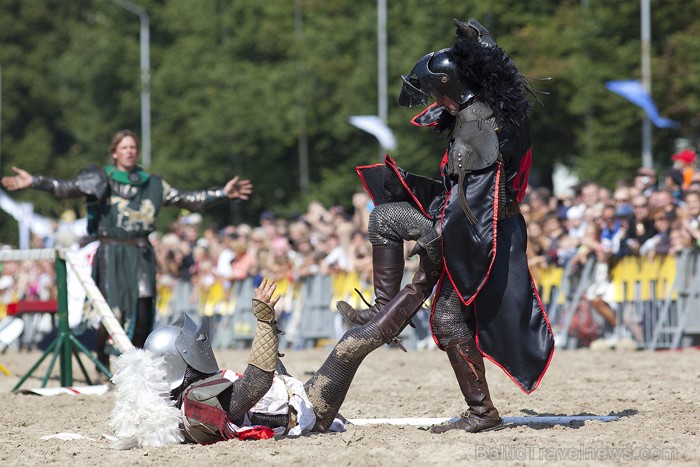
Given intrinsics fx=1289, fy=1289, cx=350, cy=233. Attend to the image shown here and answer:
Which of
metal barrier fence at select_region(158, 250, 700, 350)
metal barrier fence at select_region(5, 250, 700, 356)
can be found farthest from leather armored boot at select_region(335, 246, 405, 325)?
metal barrier fence at select_region(158, 250, 700, 350)

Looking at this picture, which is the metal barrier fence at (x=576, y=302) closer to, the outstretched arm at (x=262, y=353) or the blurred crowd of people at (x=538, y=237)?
the blurred crowd of people at (x=538, y=237)

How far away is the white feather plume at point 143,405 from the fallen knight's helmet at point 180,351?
0.18 feet

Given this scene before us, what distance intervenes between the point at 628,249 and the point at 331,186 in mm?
14720

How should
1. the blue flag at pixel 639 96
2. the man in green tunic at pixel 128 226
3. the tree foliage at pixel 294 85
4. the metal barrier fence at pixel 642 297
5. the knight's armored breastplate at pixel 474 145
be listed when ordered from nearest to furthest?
the knight's armored breastplate at pixel 474 145
the man in green tunic at pixel 128 226
the metal barrier fence at pixel 642 297
the blue flag at pixel 639 96
the tree foliage at pixel 294 85

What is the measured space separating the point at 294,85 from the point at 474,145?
25048mm

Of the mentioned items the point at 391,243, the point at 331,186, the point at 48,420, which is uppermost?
the point at 331,186

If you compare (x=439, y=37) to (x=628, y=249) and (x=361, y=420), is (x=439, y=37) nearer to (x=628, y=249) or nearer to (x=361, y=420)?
(x=628, y=249)

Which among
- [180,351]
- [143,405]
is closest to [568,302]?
[180,351]

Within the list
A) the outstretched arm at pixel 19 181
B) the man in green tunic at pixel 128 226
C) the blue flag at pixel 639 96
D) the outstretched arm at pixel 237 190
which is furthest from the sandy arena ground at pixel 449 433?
the blue flag at pixel 639 96

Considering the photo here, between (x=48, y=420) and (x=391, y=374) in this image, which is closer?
(x=48, y=420)

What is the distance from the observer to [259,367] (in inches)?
253

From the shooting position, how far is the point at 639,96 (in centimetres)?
2145

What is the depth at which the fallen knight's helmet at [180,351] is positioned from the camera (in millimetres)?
6625

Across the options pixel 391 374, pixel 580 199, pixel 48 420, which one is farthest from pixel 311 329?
pixel 48 420
